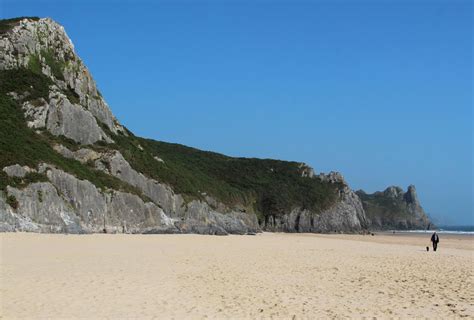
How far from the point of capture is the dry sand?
468 inches

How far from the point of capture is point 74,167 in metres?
46.3

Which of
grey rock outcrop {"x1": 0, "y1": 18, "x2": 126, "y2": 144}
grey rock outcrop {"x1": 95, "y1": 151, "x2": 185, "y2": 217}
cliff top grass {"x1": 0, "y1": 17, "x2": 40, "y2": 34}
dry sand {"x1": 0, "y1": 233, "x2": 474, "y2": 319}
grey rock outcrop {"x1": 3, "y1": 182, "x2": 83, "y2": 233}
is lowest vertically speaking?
dry sand {"x1": 0, "y1": 233, "x2": 474, "y2": 319}

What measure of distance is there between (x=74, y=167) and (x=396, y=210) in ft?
486

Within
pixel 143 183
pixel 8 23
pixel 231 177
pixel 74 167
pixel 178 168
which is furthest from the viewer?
pixel 231 177

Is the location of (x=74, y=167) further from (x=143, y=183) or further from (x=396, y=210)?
(x=396, y=210)

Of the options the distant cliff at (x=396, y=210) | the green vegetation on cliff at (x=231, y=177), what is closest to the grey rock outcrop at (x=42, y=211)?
the green vegetation on cliff at (x=231, y=177)

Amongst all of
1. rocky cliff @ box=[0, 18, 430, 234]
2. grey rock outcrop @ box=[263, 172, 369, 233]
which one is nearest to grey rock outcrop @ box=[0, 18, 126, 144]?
rocky cliff @ box=[0, 18, 430, 234]

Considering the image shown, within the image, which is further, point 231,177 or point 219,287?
point 231,177

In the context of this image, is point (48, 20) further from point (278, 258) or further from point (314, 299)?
point (314, 299)

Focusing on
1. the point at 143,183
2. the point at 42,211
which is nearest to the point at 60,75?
the point at 143,183

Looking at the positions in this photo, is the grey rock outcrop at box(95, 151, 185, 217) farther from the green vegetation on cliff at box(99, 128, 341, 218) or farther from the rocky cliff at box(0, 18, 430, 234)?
the green vegetation on cliff at box(99, 128, 341, 218)

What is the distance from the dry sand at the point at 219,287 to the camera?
11.9 m

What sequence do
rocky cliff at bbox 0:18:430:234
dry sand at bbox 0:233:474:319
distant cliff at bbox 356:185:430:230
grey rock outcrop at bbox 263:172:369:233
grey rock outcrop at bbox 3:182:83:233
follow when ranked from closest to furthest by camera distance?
dry sand at bbox 0:233:474:319 < grey rock outcrop at bbox 3:182:83:233 < rocky cliff at bbox 0:18:430:234 < grey rock outcrop at bbox 263:172:369:233 < distant cliff at bbox 356:185:430:230

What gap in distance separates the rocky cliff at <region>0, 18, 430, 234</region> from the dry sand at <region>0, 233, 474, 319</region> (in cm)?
1534
